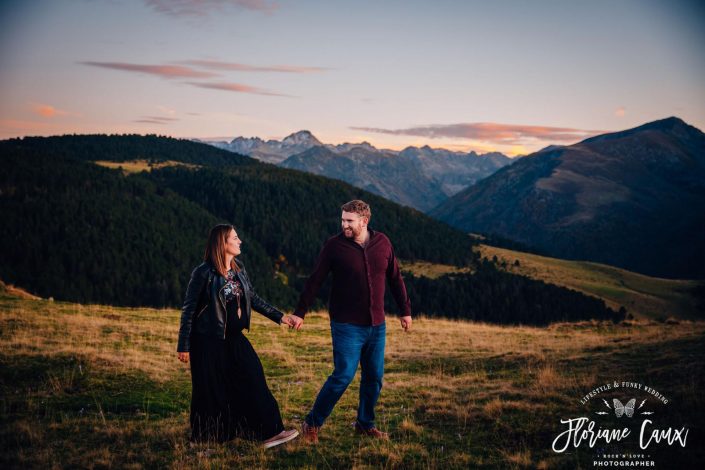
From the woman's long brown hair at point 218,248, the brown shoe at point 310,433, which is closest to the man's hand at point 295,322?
the woman's long brown hair at point 218,248

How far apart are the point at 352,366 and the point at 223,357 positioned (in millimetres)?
1942

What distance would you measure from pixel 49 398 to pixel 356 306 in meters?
6.85

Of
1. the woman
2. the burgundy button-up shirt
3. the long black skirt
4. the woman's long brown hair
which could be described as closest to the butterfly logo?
the burgundy button-up shirt

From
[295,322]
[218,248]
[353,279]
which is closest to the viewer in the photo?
[218,248]

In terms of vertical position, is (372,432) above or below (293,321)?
below

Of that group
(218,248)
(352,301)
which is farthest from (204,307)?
(352,301)

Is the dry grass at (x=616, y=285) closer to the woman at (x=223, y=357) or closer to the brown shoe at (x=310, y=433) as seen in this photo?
the brown shoe at (x=310, y=433)

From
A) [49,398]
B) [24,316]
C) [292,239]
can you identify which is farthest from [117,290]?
[49,398]

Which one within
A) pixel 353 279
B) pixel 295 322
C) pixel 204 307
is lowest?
pixel 295 322

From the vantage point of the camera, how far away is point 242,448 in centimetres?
721

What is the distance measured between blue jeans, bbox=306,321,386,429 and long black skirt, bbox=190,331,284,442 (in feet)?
2.71

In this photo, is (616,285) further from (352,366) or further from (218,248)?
(218,248)

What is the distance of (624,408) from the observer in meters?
8.38

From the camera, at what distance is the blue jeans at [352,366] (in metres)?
7.25
